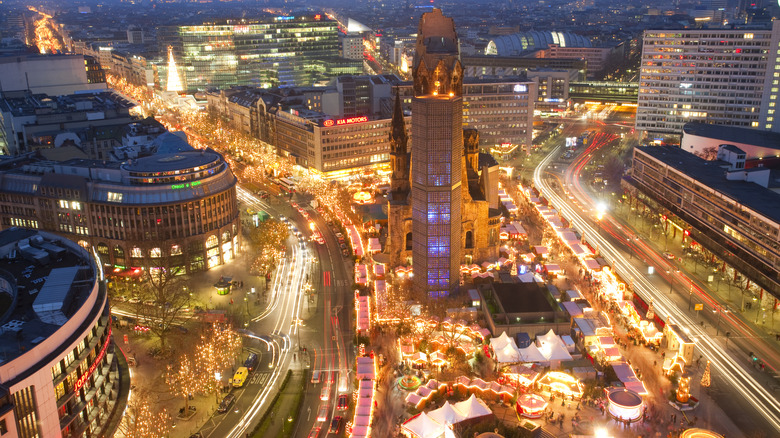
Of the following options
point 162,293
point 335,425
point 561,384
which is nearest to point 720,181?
point 561,384

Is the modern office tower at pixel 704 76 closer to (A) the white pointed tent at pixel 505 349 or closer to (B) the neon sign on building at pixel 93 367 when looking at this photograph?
(A) the white pointed tent at pixel 505 349

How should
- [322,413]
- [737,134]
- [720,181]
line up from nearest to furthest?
1. [322,413]
2. [720,181]
3. [737,134]

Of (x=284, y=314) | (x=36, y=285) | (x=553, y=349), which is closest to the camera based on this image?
(x=36, y=285)

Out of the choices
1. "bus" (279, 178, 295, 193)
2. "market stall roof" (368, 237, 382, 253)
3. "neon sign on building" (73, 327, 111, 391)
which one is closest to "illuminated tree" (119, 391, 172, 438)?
"neon sign on building" (73, 327, 111, 391)

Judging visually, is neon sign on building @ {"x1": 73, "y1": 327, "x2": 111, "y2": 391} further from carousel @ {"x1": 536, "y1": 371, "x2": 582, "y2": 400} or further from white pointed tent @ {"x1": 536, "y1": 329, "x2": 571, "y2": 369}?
white pointed tent @ {"x1": 536, "y1": 329, "x2": 571, "y2": 369}

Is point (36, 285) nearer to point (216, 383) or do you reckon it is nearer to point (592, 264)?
point (216, 383)

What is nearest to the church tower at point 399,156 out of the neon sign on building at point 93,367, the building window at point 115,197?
the building window at point 115,197
